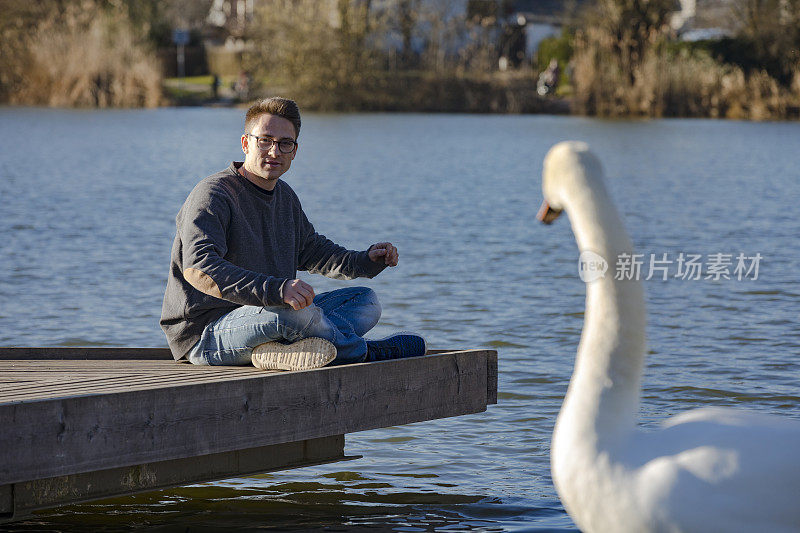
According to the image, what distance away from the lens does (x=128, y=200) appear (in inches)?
760

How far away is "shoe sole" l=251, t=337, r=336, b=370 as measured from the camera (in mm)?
4934

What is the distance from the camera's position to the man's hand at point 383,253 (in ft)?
18.1

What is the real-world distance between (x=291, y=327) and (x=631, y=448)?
182 centimetres

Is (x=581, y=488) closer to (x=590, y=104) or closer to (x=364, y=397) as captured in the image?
(x=364, y=397)

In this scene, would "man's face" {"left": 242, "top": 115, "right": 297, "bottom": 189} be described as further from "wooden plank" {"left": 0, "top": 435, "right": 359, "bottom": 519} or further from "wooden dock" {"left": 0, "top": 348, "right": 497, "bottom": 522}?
"wooden plank" {"left": 0, "top": 435, "right": 359, "bottom": 519}

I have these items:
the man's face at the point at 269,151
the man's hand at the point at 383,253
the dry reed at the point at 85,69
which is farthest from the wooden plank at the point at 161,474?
the dry reed at the point at 85,69

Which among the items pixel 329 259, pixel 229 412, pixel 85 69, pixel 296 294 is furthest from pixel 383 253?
pixel 85 69

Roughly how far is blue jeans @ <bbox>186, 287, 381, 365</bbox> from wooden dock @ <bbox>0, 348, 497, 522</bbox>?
10 cm

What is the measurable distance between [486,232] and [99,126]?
2488 centimetres

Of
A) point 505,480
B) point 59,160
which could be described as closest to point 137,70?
point 59,160

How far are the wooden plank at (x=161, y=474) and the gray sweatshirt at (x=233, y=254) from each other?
22.7 inches

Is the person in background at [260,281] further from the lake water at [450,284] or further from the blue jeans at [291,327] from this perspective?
the lake water at [450,284]

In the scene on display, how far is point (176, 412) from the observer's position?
451cm

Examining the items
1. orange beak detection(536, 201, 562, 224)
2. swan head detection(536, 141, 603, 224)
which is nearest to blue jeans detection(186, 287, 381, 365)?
orange beak detection(536, 201, 562, 224)
